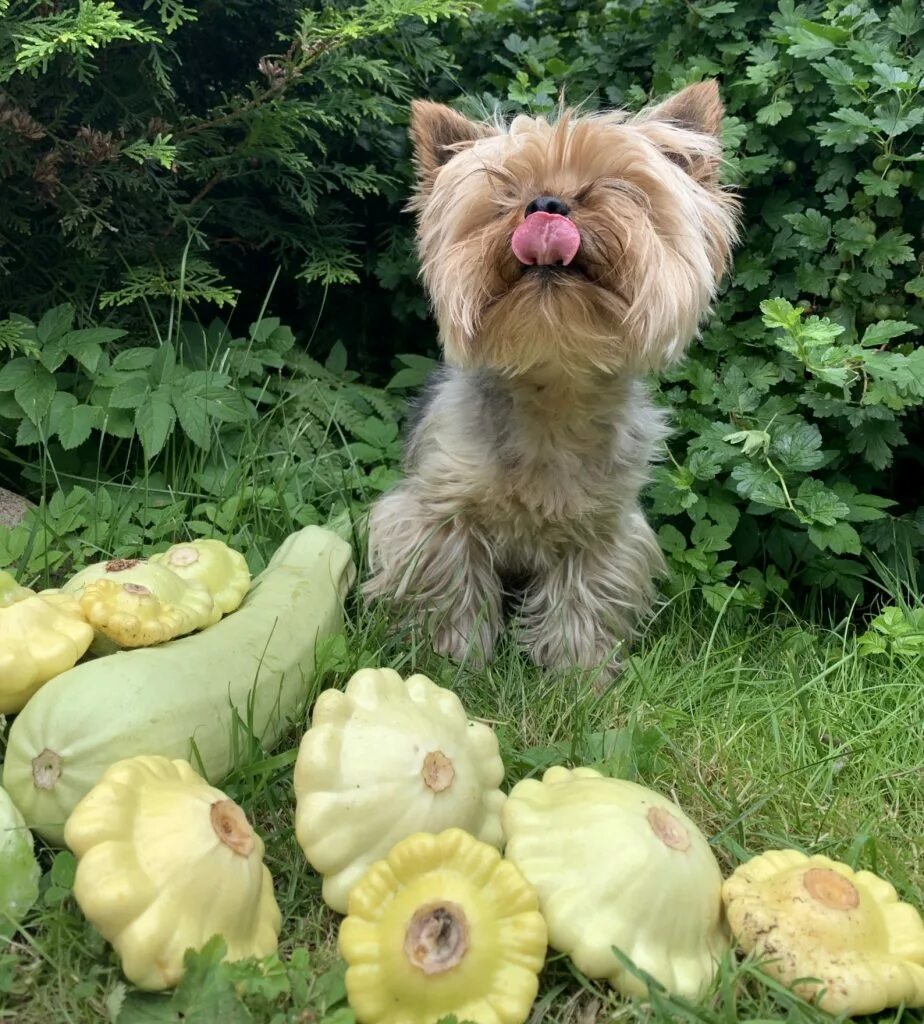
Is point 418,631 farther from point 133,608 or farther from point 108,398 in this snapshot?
point 108,398

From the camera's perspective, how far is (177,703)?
7.35 feet

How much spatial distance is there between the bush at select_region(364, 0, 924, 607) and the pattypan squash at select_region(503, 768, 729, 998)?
1.68 meters

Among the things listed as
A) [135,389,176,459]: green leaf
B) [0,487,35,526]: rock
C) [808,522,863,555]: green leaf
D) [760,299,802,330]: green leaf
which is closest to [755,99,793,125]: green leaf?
[760,299,802,330]: green leaf

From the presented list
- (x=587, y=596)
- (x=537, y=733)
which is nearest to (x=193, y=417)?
(x=587, y=596)

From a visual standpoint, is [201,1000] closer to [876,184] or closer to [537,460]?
[537,460]

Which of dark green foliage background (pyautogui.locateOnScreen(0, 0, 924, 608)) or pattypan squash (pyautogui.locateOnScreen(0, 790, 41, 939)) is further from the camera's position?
dark green foliage background (pyautogui.locateOnScreen(0, 0, 924, 608))

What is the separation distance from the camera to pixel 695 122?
3100 mm

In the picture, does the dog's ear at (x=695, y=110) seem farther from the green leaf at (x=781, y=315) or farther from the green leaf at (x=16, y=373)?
the green leaf at (x=16, y=373)

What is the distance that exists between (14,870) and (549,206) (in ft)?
6.76

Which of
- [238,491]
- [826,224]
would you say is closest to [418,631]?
[238,491]

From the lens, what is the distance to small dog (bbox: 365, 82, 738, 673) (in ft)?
9.04

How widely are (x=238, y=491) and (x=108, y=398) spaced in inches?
22.8

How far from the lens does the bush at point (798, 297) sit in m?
3.37

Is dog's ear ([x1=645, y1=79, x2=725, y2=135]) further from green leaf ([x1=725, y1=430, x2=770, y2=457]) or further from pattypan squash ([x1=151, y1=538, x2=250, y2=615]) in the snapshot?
pattypan squash ([x1=151, y1=538, x2=250, y2=615])
